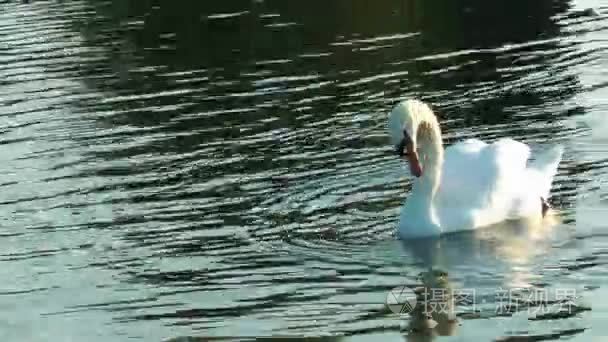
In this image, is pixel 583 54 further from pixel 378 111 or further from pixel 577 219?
pixel 577 219

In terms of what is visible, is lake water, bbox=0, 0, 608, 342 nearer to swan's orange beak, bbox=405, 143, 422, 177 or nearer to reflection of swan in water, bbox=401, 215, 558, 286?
reflection of swan in water, bbox=401, 215, 558, 286

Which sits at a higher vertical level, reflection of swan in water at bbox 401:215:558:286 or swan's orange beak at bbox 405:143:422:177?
swan's orange beak at bbox 405:143:422:177

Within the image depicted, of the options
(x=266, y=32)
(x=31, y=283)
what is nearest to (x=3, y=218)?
(x=31, y=283)

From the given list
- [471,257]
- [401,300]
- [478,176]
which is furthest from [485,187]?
[401,300]

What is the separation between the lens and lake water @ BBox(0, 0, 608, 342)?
13.1 metres

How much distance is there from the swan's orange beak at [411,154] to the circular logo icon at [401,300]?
220cm

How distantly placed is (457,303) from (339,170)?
5.71 m

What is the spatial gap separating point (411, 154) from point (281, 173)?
3322 mm

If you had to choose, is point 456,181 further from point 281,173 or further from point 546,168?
point 281,173

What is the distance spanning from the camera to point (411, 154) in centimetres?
1546

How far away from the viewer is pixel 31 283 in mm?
14445

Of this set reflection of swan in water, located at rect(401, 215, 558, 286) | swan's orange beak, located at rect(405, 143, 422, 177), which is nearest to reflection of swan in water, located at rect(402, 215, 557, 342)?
reflection of swan in water, located at rect(401, 215, 558, 286)

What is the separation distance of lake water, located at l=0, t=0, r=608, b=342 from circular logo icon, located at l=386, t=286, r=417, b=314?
0.32ft

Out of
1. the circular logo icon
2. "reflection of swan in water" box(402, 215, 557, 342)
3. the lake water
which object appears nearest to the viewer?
"reflection of swan in water" box(402, 215, 557, 342)
